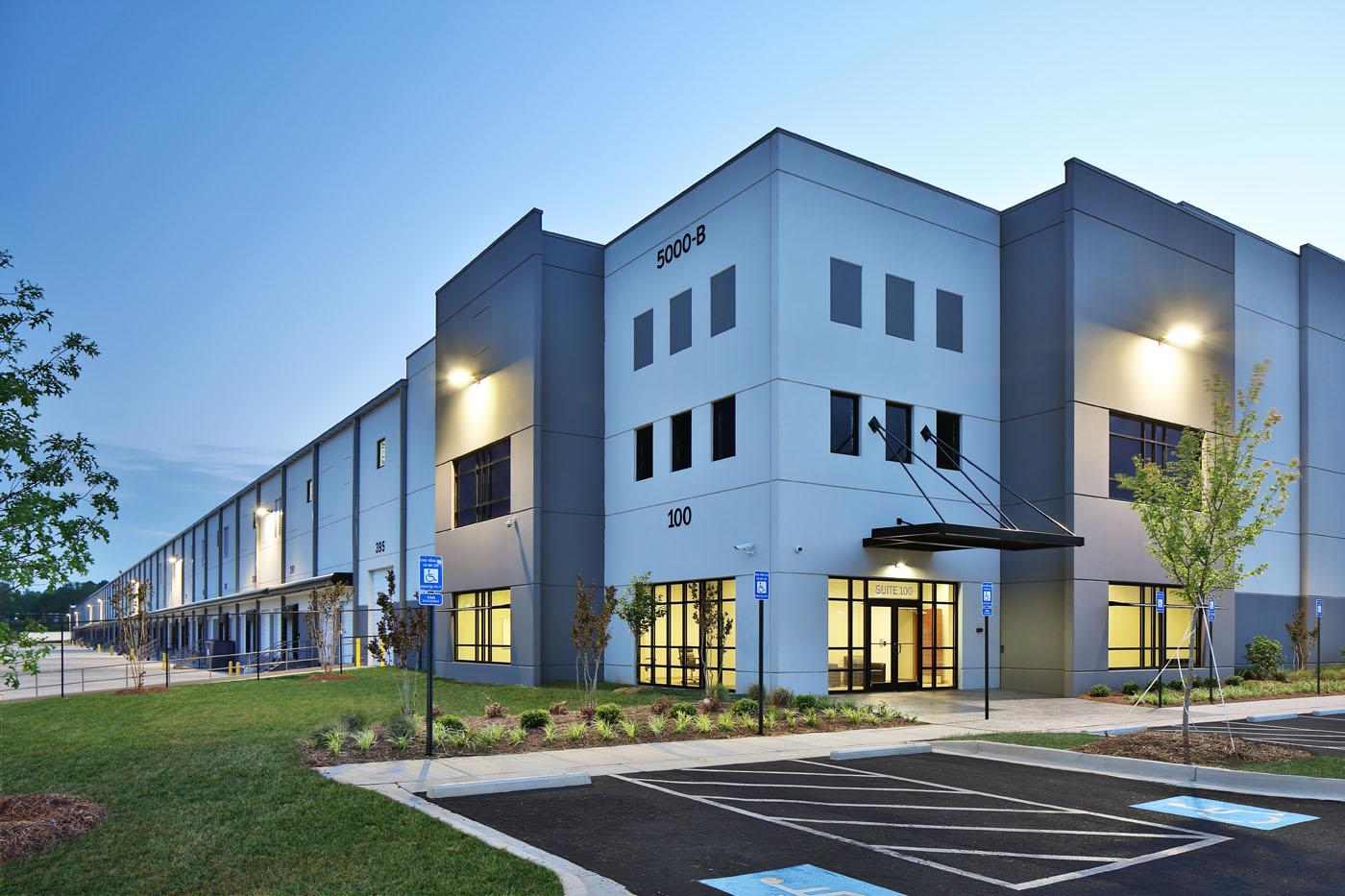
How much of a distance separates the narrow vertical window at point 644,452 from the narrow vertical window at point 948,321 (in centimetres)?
875

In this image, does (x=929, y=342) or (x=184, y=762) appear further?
(x=929, y=342)

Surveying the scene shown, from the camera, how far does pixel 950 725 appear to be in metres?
19.0

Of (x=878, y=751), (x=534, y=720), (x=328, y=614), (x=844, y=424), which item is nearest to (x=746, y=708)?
(x=878, y=751)

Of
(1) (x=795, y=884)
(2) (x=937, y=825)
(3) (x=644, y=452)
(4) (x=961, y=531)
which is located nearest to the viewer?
(1) (x=795, y=884)

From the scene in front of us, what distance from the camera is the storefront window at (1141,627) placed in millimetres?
27203

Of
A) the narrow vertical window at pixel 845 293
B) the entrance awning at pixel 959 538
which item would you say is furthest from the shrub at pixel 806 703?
the narrow vertical window at pixel 845 293

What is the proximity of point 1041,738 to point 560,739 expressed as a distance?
8.26 metres

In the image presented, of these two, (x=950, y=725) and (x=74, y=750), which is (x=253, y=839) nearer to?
(x=74, y=750)

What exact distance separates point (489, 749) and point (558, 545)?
14651 millimetres

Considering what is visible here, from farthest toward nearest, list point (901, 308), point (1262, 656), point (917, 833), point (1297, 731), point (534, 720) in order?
point (1262, 656) → point (901, 308) → point (1297, 731) → point (534, 720) → point (917, 833)

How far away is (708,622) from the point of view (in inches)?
968

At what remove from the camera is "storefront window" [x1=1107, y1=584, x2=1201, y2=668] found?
2720 cm

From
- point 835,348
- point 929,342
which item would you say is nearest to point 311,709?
point 835,348

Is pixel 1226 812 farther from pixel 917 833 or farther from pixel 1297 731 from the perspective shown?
→ pixel 1297 731
